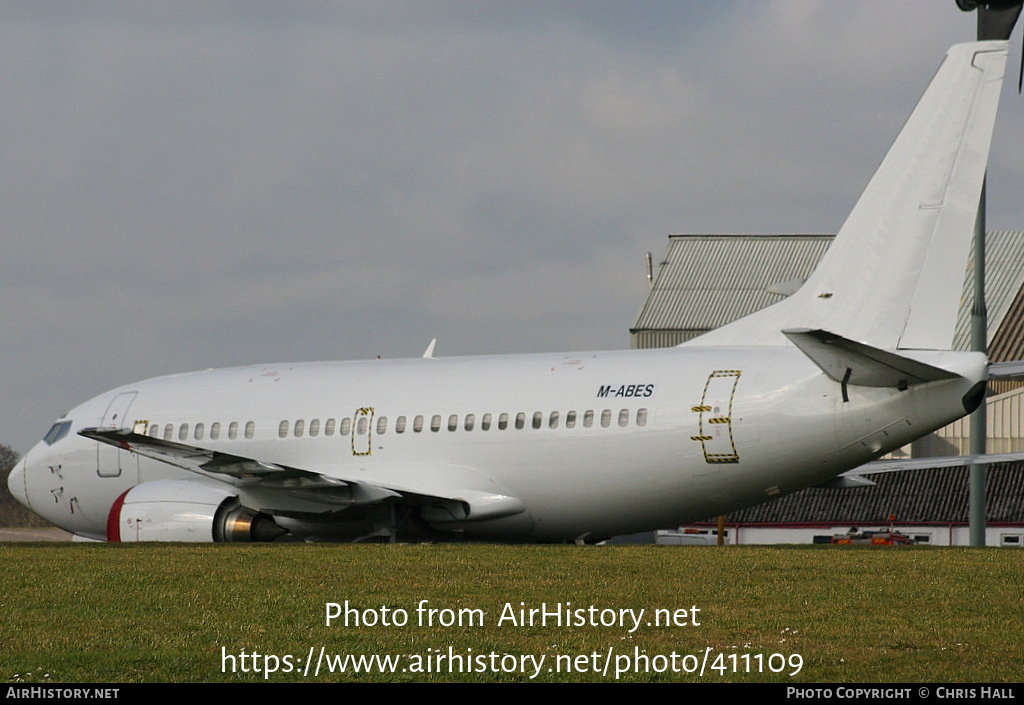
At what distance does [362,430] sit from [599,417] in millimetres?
4653

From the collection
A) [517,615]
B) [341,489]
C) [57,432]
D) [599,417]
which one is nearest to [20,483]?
[57,432]

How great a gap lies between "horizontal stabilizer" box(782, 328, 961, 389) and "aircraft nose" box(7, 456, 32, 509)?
55.5 feet

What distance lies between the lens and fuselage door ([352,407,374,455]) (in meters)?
25.8

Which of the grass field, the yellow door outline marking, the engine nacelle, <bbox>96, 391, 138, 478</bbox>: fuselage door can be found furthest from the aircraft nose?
the yellow door outline marking

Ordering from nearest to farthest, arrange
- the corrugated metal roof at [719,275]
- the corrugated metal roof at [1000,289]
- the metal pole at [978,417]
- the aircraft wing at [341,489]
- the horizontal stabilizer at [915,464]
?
the aircraft wing at [341,489] < the horizontal stabilizer at [915,464] < the metal pole at [978,417] < the corrugated metal roof at [1000,289] < the corrugated metal roof at [719,275]

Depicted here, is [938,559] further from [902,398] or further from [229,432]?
[229,432]

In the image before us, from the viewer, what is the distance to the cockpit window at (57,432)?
29547mm

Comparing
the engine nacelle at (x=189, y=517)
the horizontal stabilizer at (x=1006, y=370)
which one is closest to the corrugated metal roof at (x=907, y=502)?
the engine nacelle at (x=189, y=517)

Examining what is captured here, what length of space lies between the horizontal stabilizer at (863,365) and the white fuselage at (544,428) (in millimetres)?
258

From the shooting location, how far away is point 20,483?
99.2 ft

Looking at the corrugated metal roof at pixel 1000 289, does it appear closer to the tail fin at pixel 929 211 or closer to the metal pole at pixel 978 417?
the metal pole at pixel 978 417

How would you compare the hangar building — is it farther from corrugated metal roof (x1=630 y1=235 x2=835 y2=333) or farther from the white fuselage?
the white fuselage
